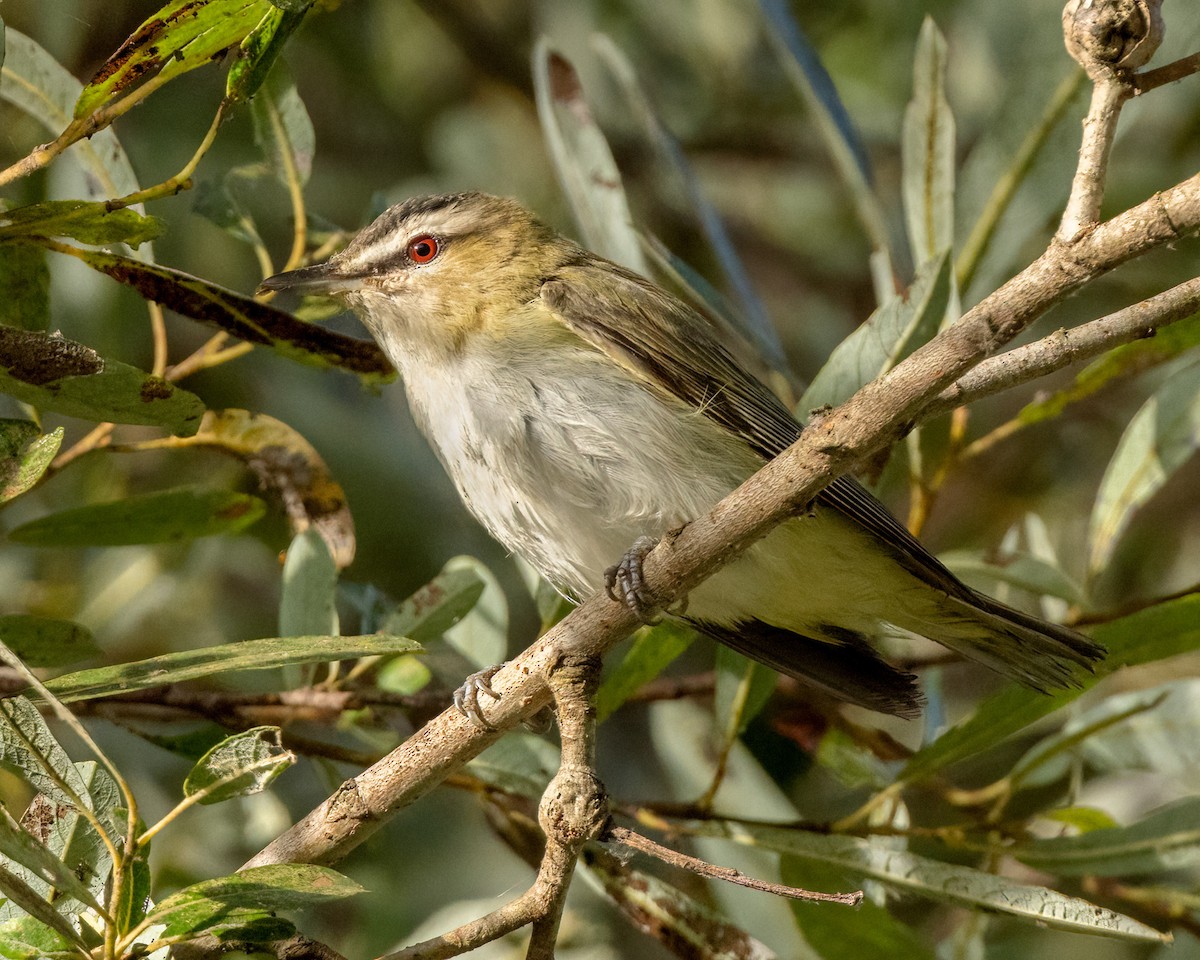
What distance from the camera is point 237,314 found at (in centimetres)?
218

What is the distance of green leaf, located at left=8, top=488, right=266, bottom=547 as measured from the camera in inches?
96.7

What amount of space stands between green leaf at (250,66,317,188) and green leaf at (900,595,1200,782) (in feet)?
5.45

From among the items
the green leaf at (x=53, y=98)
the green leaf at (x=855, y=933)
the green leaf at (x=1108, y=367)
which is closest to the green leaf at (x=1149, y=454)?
the green leaf at (x=1108, y=367)

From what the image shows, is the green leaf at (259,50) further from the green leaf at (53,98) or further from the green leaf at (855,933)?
the green leaf at (855,933)

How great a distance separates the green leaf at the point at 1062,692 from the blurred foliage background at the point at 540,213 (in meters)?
0.47

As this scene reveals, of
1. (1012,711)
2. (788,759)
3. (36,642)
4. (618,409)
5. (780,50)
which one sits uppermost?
(780,50)

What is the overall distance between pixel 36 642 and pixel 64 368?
1.77ft

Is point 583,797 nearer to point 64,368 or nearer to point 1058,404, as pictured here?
point 64,368

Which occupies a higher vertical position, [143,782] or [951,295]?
[951,295]

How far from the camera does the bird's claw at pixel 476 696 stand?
6.14 ft

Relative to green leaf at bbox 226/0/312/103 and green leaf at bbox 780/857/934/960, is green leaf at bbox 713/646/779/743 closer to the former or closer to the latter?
green leaf at bbox 780/857/934/960

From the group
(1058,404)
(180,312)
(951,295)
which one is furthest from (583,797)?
(1058,404)

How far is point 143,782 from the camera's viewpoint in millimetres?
3475

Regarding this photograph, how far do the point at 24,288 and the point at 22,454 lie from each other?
1.36 feet
